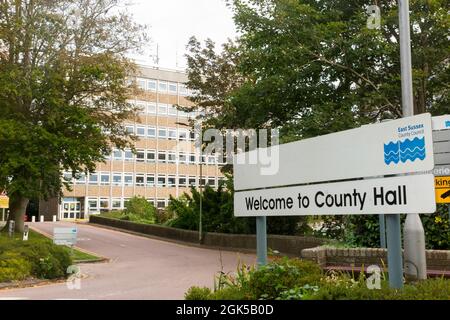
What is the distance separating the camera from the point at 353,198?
5.70m

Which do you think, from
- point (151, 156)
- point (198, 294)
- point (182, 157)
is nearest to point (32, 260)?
point (198, 294)

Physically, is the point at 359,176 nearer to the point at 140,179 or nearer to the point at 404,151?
the point at 404,151

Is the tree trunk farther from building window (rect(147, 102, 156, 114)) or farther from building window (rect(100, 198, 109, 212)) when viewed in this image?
building window (rect(147, 102, 156, 114))

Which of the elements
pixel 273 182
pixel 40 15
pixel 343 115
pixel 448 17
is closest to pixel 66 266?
pixel 343 115

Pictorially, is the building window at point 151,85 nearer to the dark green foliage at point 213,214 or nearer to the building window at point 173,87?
the building window at point 173,87

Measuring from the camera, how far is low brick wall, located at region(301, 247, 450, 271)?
1153 cm

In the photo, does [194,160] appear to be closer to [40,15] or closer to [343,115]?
[40,15]

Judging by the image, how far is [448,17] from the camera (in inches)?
634

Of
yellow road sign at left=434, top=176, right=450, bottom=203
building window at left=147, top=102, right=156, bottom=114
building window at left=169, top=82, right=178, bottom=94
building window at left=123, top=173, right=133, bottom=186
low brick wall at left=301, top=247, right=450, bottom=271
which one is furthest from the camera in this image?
building window at left=169, top=82, right=178, bottom=94

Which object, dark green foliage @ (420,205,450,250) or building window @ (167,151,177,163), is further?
building window @ (167,151,177,163)

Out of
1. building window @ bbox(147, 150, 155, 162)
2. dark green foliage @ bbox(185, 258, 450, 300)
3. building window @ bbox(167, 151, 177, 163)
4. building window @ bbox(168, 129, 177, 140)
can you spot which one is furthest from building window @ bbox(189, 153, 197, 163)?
dark green foliage @ bbox(185, 258, 450, 300)

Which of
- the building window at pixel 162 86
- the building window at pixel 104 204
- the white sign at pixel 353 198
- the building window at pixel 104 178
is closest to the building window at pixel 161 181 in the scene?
the building window at pixel 104 178

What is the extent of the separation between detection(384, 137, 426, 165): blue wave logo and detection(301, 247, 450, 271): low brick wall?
694 centimetres

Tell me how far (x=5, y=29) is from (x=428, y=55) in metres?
20.2
